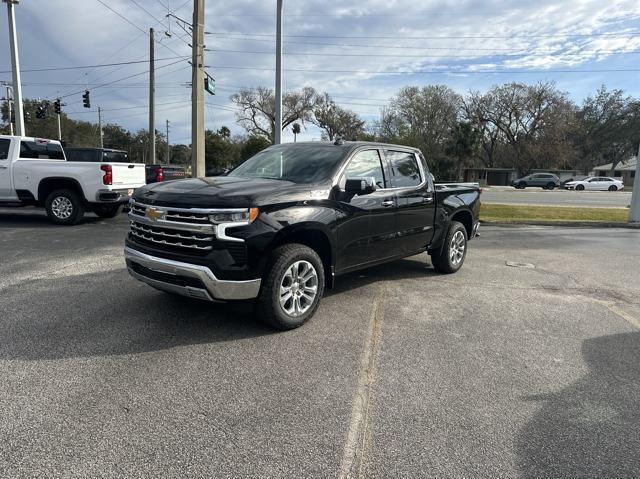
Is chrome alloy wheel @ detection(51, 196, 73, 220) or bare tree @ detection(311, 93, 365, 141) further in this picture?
bare tree @ detection(311, 93, 365, 141)

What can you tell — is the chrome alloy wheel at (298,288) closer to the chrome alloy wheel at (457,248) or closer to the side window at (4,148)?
the chrome alloy wheel at (457,248)

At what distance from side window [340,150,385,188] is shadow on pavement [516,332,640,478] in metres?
2.85

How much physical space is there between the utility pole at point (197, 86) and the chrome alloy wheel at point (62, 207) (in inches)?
235

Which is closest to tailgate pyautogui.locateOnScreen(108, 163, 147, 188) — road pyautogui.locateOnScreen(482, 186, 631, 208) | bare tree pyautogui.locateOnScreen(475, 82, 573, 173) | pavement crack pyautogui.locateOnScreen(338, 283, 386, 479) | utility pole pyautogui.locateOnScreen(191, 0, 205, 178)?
utility pole pyautogui.locateOnScreen(191, 0, 205, 178)

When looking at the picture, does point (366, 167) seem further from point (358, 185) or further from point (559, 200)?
point (559, 200)

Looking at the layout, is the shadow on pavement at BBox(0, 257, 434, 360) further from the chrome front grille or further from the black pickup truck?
the chrome front grille

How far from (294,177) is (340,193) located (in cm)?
55

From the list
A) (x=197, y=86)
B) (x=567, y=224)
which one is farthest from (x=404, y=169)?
(x=197, y=86)

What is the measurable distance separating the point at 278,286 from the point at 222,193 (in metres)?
0.98

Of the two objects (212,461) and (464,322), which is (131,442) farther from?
(464,322)

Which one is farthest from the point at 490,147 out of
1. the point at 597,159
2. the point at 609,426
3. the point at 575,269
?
the point at 609,426

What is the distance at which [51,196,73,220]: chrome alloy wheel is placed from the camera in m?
10.9

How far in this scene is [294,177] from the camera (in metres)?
4.94

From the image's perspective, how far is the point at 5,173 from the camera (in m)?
10.7
